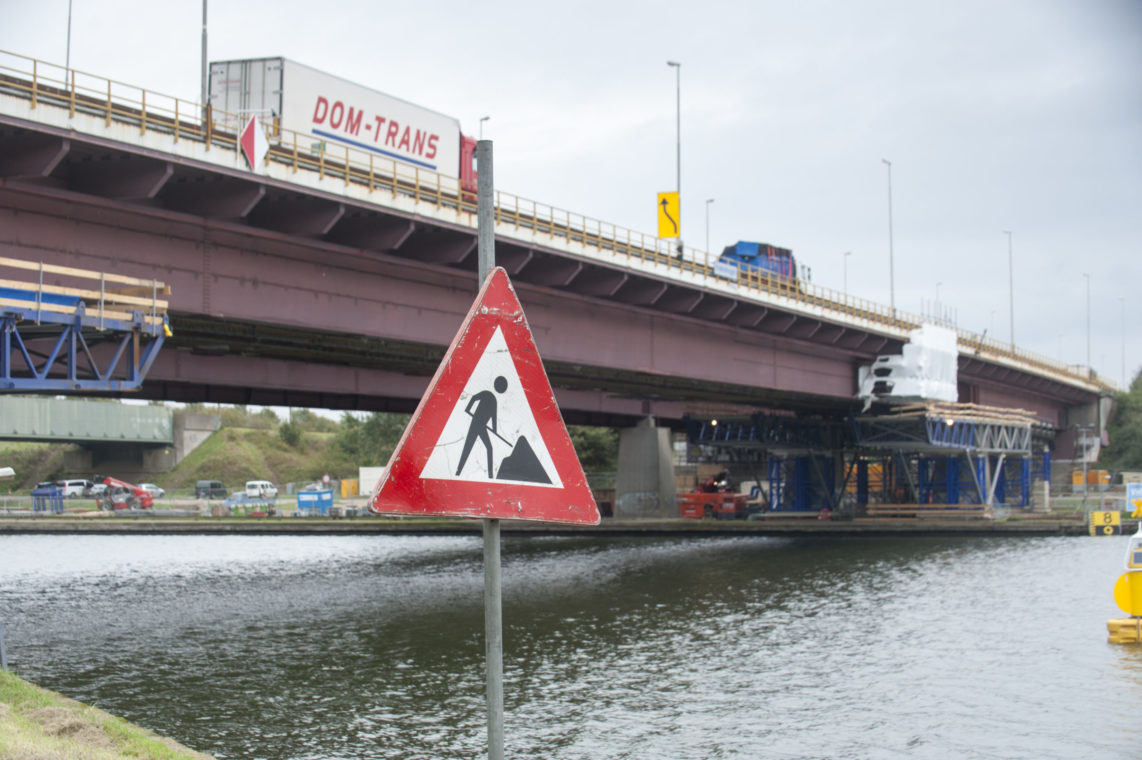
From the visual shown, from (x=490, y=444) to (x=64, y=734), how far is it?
9.39 m

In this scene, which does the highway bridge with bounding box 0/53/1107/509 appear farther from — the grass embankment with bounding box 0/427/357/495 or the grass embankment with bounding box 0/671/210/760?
the grass embankment with bounding box 0/427/357/495

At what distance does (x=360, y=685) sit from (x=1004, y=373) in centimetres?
6788

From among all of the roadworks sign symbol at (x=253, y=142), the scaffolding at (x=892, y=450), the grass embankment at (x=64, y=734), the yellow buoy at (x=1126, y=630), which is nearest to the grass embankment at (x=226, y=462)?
the scaffolding at (x=892, y=450)

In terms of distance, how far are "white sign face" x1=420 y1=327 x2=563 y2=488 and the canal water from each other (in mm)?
11726

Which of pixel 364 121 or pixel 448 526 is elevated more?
pixel 364 121

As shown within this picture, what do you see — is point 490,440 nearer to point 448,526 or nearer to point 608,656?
point 608,656

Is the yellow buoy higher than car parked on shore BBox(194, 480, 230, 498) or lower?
lower

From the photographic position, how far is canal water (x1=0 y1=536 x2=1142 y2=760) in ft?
56.9

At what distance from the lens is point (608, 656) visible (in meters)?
24.9

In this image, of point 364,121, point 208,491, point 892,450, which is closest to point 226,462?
point 208,491

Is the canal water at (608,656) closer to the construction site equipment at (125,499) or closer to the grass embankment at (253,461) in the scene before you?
the construction site equipment at (125,499)

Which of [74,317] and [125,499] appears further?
[125,499]

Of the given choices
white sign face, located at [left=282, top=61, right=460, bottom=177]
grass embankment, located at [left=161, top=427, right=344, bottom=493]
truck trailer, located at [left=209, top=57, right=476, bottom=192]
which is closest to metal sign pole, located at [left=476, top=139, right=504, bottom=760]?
truck trailer, located at [left=209, top=57, right=476, bottom=192]

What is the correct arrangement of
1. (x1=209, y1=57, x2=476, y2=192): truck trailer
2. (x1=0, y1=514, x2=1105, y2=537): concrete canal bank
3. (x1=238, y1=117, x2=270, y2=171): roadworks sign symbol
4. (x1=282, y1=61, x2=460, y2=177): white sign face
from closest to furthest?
(x1=238, y1=117, x2=270, y2=171): roadworks sign symbol → (x1=209, y1=57, x2=476, y2=192): truck trailer → (x1=282, y1=61, x2=460, y2=177): white sign face → (x1=0, y1=514, x2=1105, y2=537): concrete canal bank
